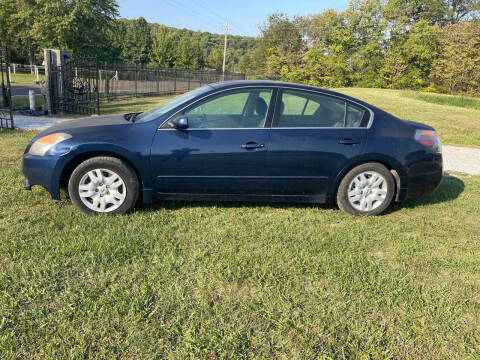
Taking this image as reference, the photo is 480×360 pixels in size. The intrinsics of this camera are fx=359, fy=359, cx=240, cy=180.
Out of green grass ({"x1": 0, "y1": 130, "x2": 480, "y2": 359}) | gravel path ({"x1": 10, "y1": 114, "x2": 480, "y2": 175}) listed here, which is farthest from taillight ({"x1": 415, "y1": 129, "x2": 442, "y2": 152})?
gravel path ({"x1": 10, "y1": 114, "x2": 480, "y2": 175})

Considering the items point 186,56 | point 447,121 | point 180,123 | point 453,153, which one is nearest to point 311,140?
point 180,123

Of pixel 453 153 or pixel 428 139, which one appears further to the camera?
pixel 453 153

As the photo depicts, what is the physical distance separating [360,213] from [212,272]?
7.37 feet

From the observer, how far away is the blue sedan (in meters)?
3.92

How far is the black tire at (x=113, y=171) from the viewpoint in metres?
3.88

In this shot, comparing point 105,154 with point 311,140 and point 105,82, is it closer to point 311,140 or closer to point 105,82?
point 311,140

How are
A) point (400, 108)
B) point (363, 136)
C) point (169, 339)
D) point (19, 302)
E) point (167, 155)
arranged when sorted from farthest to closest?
point (400, 108)
point (363, 136)
point (167, 155)
point (19, 302)
point (169, 339)

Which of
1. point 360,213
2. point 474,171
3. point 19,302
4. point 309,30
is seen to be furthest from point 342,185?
point 309,30

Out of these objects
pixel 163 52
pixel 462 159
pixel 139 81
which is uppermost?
pixel 163 52

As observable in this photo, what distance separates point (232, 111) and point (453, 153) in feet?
23.3

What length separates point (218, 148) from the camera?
3973 mm

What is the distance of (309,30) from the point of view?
179ft

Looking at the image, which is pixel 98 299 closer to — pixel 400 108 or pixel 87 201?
pixel 87 201

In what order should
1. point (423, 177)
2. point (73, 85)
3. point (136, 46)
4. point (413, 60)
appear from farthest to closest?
1. point (136, 46)
2. point (413, 60)
3. point (73, 85)
4. point (423, 177)
